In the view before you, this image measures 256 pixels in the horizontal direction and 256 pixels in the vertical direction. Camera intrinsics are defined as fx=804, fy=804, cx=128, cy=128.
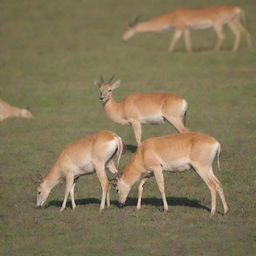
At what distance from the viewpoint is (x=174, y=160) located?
475 inches

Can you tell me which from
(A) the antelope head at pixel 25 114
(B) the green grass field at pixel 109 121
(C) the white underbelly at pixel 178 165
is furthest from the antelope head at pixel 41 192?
(A) the antelope head at pixel 25 114

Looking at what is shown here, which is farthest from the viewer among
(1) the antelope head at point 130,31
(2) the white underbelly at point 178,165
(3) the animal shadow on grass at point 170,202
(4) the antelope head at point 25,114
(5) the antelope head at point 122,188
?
(1) the antelope head at point 130,31

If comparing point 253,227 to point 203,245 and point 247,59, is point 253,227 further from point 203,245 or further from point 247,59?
point 247,59

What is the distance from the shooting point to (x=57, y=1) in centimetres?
3650

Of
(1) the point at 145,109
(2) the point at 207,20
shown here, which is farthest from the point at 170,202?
(2) the point at 207,20

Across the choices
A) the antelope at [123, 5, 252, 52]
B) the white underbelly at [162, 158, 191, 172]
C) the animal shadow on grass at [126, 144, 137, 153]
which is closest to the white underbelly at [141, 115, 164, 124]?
the animal shadow on grass at [126, 144, 137, 153]

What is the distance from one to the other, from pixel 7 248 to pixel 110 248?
1.42 metres

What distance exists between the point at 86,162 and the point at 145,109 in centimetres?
432

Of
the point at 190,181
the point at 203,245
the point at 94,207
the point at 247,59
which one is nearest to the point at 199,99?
the point at 247,59

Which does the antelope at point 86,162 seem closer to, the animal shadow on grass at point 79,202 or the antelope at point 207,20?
the animal shadow on grass at point 79,202

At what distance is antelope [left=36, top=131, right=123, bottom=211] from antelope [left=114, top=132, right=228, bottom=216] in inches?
12.7

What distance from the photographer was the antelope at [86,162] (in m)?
12.4

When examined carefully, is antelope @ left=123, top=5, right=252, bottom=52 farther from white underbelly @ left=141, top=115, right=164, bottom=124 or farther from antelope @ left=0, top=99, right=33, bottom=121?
white underbelly @ left=141, top=115, right=164, bottom=124

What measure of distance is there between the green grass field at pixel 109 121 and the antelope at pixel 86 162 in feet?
1.08
